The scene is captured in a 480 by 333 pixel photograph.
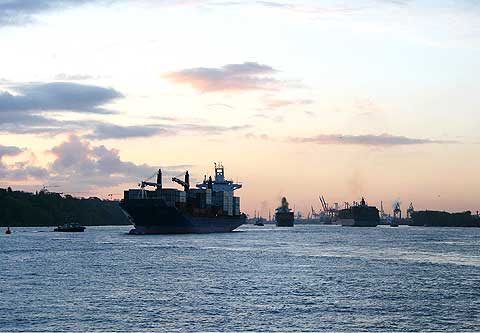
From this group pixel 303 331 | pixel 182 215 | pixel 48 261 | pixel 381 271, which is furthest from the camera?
pixel 182 215

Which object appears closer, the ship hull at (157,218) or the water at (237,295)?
the water at (237,295)

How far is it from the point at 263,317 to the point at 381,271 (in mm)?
36104

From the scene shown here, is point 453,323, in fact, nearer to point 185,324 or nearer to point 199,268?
point 185,324

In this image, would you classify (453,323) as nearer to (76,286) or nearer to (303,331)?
(303,331)

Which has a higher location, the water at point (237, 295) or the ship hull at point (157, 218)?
the ship hull at point (157, 218)

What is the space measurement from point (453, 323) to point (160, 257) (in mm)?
60158

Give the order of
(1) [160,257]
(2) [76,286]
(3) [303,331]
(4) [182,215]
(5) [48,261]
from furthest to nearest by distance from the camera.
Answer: (4) [182,215]
(1) [160,257]
(5) [48,261]
(2) [76,286]
(3) [303,331]

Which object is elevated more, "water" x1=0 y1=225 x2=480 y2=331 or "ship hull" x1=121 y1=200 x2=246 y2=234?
Result: "ship hull" x1=121 y1=200 x2=246 y2=234

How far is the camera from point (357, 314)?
48.6 metres

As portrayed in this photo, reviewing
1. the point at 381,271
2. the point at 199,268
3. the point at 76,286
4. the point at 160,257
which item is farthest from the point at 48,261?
the point at 381,271

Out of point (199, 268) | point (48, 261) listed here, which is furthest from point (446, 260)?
point (48, 261)

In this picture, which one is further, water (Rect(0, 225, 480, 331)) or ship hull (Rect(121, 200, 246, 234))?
ship hull (Rect(121, 200, 246, 234))

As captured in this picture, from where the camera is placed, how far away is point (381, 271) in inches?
3172

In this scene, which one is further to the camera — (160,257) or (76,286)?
(160,257)
